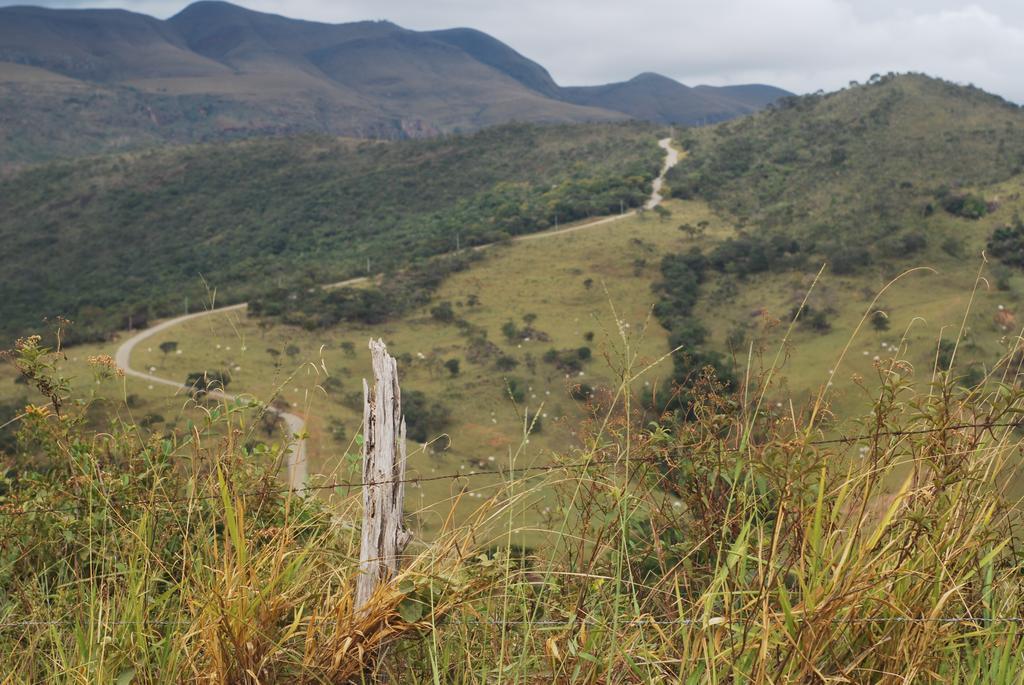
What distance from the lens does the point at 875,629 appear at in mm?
1995

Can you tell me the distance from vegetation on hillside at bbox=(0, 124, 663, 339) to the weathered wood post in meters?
38.3

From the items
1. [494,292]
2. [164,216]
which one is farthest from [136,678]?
[164,216]

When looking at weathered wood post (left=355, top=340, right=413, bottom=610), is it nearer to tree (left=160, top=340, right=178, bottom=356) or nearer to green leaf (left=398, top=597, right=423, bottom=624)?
green leaf (left=398, top=597, right=423, bottom=624)

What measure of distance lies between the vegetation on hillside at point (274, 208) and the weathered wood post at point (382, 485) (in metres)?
38.3

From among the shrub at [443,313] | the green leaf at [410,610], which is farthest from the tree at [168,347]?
the green leaf at [410,610]

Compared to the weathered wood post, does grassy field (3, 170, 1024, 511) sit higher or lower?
lower

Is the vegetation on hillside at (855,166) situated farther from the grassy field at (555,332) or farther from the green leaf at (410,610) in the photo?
the green leaf at (410,610)

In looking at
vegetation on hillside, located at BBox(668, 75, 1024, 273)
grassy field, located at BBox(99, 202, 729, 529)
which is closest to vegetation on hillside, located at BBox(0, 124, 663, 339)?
grassy field, located at BBox(99, 202, 729, 529)

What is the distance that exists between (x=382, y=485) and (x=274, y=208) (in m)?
66.7

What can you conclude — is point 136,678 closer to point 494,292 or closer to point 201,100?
point 494,292

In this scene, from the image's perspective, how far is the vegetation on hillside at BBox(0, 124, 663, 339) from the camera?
48.7 metres

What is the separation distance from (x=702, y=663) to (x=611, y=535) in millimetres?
597

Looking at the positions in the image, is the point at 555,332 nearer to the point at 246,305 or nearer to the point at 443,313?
the point at 443,313

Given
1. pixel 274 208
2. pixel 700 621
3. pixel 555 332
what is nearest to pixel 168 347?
pixel 555 332
